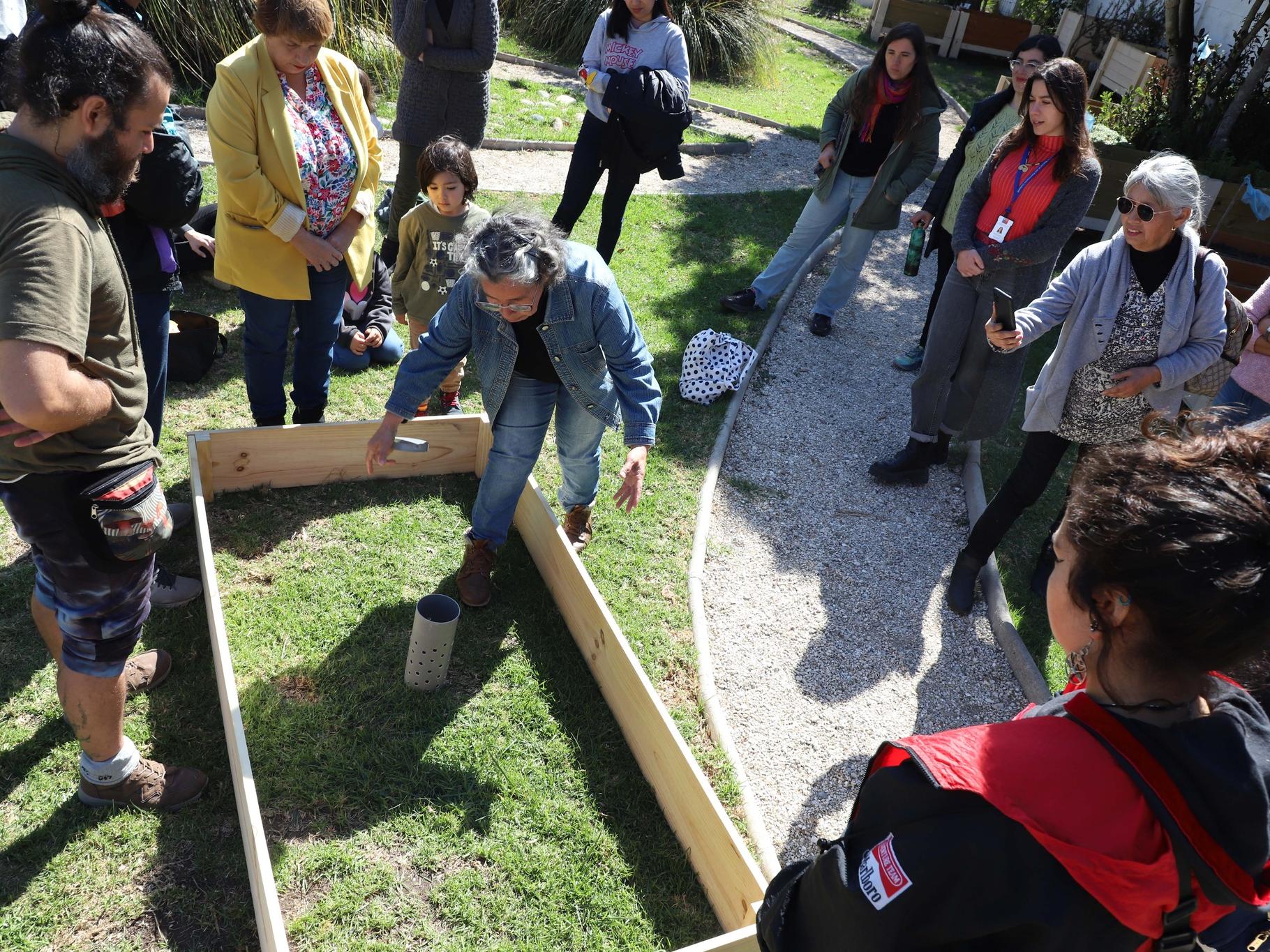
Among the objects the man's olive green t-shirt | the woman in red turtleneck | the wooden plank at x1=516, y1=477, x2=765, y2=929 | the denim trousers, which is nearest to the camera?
the man's olive green t-shirt

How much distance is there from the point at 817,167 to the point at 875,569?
3044 millimetres

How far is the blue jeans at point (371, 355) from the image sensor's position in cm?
552

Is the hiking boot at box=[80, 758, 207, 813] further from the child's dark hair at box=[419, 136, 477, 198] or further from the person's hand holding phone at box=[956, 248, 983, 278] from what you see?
the person's hand holding phone at box=[956, 248, 983, 278]

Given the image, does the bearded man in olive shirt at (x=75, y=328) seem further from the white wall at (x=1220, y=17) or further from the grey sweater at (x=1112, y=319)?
Answer: the white wall at (x=1220, y=17)

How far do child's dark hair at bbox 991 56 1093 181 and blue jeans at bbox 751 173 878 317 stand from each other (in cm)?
180

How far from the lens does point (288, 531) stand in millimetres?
4312

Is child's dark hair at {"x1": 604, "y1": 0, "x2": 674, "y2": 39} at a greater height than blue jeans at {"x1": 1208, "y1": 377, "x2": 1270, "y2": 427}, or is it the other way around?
child's dark hair at {"x1": 604, "y1": 0, "x2": 674, "y2": 39}

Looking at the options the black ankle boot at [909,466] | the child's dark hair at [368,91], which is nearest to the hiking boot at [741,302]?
A: the black ankle boot at [909,466]

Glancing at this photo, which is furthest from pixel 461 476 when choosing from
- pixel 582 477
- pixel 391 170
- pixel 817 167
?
pixel 391 170

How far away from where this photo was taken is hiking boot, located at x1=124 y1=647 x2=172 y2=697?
3.36m

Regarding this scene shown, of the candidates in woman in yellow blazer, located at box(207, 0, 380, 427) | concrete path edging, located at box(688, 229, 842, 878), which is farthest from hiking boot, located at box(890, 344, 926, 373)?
woman in yellow blazer, located at box(207, 0, 380, 427)

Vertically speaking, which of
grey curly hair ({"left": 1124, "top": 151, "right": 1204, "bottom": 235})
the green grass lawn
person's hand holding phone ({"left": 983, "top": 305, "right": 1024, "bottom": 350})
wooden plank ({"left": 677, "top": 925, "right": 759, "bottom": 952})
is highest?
grey curly hair ({"left": 1124, "top": 151, "right": 1204, "bottom": 235})

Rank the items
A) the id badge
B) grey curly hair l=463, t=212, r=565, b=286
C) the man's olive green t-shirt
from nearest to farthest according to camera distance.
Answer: the man's olive green t-shirt → grey curly hair l=463, t=212, r=565, b=286 → the id badge

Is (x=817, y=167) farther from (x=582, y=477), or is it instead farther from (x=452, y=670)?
(x=452, y=670)
